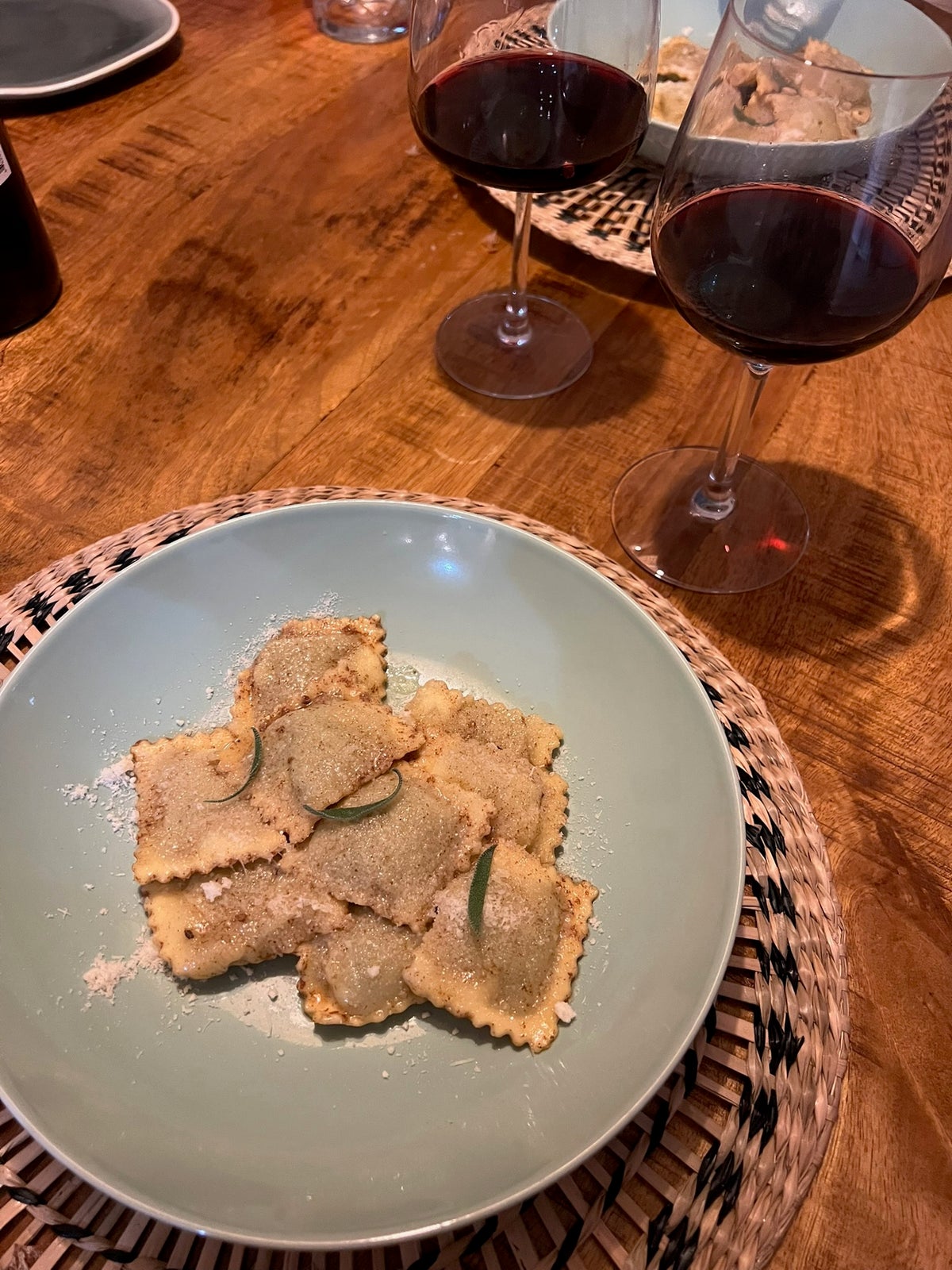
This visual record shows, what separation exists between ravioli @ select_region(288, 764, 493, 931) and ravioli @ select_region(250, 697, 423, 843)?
2 centimetres

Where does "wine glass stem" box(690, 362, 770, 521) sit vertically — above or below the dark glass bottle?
below

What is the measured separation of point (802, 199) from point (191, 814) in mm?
783

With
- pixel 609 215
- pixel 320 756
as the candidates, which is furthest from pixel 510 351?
pixel 320 756

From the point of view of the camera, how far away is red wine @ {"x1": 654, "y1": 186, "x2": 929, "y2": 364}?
0.83m

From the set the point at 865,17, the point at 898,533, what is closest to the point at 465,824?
the point at 898,533

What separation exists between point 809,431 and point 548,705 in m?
0.63

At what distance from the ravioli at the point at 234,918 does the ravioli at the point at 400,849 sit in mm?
22

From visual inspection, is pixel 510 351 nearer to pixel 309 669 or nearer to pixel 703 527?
pixel 703 527

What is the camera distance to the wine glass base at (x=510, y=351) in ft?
4.32

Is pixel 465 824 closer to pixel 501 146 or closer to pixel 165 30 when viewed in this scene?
pixel 501 146

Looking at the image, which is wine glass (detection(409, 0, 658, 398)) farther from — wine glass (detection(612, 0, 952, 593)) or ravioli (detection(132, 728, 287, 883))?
ravioli (detection(132, 728, 287, 883))

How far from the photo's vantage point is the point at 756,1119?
73 cm

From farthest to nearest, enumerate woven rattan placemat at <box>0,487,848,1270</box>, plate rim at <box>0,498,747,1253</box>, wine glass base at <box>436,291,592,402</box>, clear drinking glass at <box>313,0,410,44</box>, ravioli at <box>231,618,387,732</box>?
1. clear drinking glass at <box>313,0,410,44</box>
2. wine glass base at <box>436,291,592,402</box>
3. ravioli at <box>231,618,387,732</box>
4. woven rattan placemat at <box>0,487,848,1270</box>
5. plate rim at <box>0,498,747,1253</box>

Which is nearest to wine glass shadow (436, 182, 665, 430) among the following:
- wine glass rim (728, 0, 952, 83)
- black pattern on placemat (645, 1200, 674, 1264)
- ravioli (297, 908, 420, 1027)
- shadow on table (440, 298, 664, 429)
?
shadow on table (440, 298, 664, 429)
